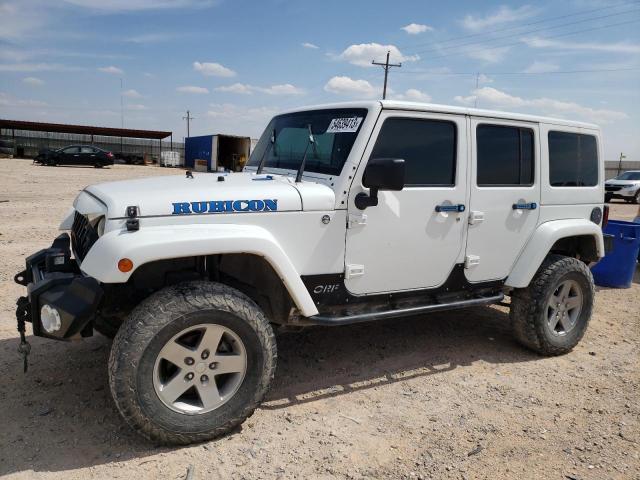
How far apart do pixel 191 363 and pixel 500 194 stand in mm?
2671

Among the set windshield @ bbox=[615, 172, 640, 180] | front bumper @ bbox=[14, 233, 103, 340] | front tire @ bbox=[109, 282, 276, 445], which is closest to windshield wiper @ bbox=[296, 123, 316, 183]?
front tire @ bbox=[109, 282, 276, 445]

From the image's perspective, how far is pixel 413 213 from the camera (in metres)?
3.60

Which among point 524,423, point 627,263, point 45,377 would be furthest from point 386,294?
point 627,263

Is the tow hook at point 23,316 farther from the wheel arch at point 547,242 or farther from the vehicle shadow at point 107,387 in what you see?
the wheel arch at point 547,242

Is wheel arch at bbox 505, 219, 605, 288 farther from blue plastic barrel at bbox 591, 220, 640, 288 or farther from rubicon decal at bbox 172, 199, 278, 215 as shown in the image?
blue plastic barrel at bbox 591, 220, 640, 288

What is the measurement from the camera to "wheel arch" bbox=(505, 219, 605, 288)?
4234 millimetres

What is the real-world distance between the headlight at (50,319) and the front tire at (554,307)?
3586 mm

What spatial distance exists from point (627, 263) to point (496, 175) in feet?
13.9

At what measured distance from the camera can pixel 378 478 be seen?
274cm

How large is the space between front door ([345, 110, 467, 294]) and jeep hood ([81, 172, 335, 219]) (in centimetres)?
34

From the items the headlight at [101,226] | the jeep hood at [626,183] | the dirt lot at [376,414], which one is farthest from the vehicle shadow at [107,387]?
the jeep hood at [626,183]

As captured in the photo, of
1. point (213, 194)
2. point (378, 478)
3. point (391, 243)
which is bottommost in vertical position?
point (378, 478)

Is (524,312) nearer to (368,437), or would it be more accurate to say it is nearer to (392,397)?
(392,397)

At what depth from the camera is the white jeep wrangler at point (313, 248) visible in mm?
2768
